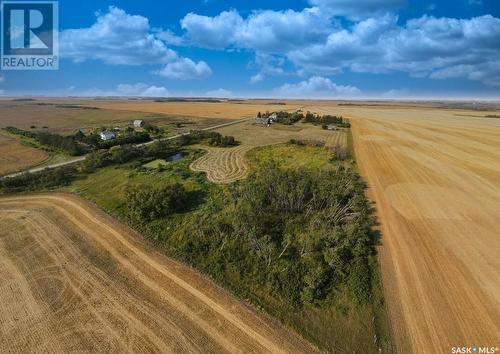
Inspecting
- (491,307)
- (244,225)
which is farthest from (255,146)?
(491,307)

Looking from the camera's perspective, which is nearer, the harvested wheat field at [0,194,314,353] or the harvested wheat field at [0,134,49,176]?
the harvested wheat field at [0,194,314,353]

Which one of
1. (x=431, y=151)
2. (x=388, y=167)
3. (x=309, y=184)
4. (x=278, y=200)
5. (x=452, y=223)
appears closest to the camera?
(x=452, y=223)

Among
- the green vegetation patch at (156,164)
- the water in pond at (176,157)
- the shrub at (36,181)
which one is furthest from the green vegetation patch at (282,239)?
the water in pond at (176,157)

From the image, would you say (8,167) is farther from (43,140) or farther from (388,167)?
(388,167)

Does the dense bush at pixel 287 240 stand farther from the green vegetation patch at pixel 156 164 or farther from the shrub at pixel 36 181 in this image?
the shrub at pixel 36 181

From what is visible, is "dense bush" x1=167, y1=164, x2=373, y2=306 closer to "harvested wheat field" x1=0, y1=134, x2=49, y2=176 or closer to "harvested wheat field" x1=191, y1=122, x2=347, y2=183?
"harvested wheat field" x1=191, y1=122, x2=347, y2=183

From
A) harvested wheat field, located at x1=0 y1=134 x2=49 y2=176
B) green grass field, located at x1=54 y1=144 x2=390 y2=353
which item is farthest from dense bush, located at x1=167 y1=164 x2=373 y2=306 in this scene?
harvested wheat field, located at x1=0 y1=134 x2=49 y2=176
